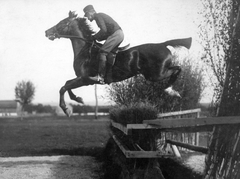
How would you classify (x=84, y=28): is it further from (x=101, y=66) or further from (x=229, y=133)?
(x=229, y=133)

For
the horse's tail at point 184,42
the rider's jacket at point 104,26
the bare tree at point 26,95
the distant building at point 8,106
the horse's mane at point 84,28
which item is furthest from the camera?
the distant building at point 8,106

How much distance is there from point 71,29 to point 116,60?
3.52 feet

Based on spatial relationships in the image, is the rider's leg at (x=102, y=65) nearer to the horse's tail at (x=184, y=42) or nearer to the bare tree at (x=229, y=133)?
the horse's tail at (x=184, y=42)

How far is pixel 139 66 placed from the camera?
241 inches

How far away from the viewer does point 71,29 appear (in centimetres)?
630

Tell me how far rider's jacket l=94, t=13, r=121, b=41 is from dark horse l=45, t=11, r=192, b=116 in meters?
0.17

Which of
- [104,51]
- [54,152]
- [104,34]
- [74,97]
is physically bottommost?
[54,152]

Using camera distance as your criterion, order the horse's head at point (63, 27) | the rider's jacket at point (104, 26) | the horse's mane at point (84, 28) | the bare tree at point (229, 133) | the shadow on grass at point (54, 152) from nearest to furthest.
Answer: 1. the bare tree at point (229, 133)
2. the rider's jacket at point (104, 26)
3. the horse's head at point (63, 27)
4. the horse's mane at point (84, 28)
5. the shadow on grass at point (54, 152)

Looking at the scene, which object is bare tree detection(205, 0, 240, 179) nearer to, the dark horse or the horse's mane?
the dark horse

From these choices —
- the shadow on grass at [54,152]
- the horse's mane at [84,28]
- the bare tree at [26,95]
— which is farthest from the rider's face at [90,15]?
the bare tree at [26,95]

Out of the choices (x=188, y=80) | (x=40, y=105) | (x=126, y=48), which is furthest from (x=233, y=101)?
(x=40, y=105)

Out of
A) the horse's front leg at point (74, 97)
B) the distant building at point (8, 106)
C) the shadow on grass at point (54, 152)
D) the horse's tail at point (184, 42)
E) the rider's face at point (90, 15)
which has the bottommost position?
the shadow on grass at point (54, 152)

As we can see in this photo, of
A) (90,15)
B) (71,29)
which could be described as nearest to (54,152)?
(71,29)

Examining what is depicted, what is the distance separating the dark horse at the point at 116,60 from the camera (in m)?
5.99
